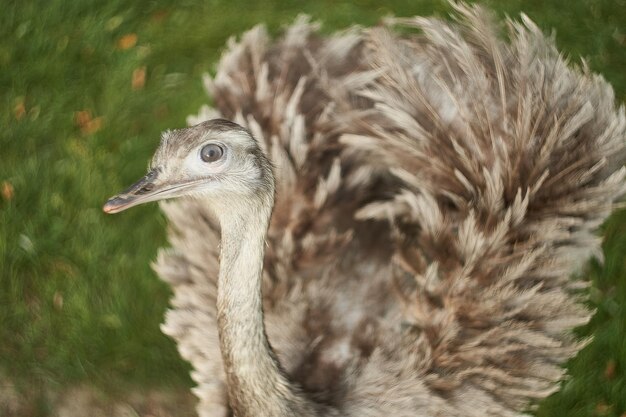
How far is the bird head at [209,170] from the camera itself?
1.97 m

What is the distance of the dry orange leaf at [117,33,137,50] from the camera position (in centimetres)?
436

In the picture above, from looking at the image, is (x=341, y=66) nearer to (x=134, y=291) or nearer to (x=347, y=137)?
(x=347, y=137)

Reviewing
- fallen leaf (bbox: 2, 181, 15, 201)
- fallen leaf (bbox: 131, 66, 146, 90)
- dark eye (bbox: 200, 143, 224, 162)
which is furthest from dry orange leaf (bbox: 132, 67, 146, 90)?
dark eye (bbox: 200, 143, 224, 162)

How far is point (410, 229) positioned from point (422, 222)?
0.18 metres

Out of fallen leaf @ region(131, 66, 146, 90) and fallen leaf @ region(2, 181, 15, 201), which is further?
fallen leaf @ region(131, 66, 146, 90)

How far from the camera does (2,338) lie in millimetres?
3443

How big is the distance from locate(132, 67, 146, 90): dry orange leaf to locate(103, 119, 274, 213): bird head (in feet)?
7.48

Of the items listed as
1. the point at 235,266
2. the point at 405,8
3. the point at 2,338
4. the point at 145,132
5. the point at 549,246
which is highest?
the point at 235,266

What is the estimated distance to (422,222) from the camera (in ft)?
8.43

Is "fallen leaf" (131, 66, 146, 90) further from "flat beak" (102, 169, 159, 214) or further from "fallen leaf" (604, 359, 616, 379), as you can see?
"fallen leaf" (604, 359, 616, 379)

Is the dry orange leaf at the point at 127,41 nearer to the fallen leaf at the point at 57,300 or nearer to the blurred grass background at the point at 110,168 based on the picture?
the blurred grass background at the point at 110,168

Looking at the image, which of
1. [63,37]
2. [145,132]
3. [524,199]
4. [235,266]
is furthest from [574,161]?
[63,37]

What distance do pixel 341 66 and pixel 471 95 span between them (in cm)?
54

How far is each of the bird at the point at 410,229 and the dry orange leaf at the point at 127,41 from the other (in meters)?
1.48
